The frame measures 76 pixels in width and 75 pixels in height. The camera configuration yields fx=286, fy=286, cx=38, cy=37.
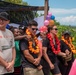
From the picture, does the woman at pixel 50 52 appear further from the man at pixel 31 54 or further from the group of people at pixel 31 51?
the man at pixel 31 54

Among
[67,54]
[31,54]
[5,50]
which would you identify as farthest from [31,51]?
[67,54]

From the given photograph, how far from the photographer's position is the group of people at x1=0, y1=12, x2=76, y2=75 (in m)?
4.29

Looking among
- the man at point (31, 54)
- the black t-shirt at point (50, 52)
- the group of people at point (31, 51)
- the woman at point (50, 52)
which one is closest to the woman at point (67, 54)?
the group of people at point (31, 51)

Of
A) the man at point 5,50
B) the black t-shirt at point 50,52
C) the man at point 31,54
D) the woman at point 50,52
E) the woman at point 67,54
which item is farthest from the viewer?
the woman at point 67,54

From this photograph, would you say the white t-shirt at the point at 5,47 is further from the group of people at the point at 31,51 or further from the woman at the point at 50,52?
the woman at the point at 50,52

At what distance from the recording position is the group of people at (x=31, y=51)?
4.29 m

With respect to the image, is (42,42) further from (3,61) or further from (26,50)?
(3,61)

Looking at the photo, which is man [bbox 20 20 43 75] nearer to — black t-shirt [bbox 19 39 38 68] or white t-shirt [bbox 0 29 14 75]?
black t-shirt [bbox 19 39 38 68]

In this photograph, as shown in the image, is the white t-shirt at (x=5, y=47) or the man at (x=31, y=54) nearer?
the white t-shirt at (x=5, y=47)

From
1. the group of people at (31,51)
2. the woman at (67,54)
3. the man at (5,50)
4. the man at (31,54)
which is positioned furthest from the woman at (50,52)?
the man at (5,50)

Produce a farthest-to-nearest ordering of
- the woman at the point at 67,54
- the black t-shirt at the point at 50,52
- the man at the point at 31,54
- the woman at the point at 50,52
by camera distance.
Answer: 1. the woman at the point at 67,54
2. the black t-shirt at the point at 50,52
3. the woman at the point at 50,52
4. the man at the point at 31,54

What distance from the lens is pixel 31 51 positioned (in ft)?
16.0

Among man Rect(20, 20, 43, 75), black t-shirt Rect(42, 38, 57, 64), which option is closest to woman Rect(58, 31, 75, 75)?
black t-shirt Rect(42, 38, 57, 64)

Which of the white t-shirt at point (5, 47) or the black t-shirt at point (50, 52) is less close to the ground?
the white t-shirt at point (5, 47)
